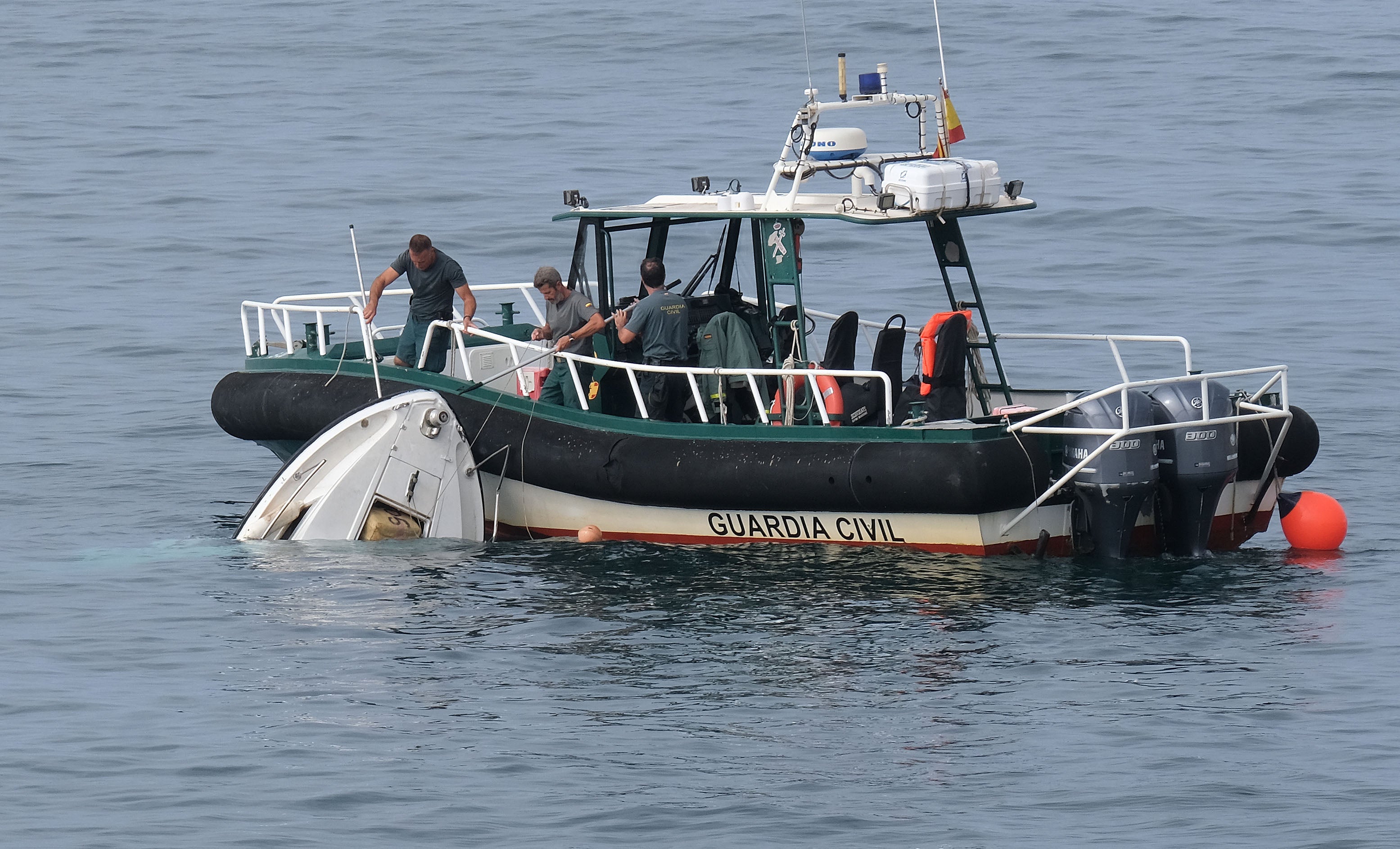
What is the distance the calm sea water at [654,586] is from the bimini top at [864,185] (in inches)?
91.0

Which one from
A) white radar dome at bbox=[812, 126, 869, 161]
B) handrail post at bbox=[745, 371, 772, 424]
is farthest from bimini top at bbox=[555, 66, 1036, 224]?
handrail post at bbox=[745, 371, 772, 424]

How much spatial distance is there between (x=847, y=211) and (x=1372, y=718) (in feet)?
16.1

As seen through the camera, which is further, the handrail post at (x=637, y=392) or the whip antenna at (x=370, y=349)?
the whip antenna at (x=370, y=349)

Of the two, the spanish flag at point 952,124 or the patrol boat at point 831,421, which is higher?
the spanish flag at point 952,124

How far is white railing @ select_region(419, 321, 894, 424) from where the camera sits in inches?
501

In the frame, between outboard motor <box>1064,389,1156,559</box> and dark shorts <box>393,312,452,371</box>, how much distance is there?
5.00 metres

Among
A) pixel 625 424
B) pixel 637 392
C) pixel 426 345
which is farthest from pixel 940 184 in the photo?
pixel 426 345

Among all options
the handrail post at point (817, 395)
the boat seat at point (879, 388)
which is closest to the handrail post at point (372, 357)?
the handrail post at point (817, 395)

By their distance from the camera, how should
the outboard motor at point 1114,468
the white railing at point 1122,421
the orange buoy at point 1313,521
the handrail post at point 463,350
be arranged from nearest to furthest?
1. the white railing at point 1122,421
2. the outboard motor at point 1114,468
3. the orange buoy at point 1313,521
4. the handrail post at point 463,350

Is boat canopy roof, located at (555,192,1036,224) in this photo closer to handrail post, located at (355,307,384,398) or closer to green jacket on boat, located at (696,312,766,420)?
green jacket on boat, located at (696,312,766,420)

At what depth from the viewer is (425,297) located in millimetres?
15031

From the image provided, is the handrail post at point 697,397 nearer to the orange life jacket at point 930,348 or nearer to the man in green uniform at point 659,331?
the man in green uniform at point 659,331

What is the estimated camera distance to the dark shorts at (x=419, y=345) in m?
15.1

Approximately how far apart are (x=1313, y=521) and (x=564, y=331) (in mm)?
5412
